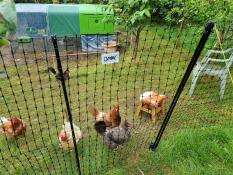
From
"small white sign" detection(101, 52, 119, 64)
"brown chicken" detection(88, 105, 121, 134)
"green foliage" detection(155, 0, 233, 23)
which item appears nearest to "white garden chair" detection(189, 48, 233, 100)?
"green foliage" detection(155, 0, 233, 23)

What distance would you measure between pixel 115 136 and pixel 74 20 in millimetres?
4586

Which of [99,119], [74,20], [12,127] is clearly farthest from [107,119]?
[74,20]

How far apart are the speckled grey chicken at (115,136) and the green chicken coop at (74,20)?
4169 millimetres

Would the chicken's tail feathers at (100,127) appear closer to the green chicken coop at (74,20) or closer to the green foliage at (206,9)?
the green foliage at (206,9)

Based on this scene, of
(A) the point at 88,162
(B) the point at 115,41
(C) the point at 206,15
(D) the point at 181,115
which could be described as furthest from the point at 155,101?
(B) the point at 115,41

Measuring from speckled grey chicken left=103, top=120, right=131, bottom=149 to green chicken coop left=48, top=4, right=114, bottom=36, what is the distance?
13.7 feet

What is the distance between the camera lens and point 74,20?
724 centimetres

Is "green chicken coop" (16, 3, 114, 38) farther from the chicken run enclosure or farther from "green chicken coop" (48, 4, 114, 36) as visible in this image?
the chicken run enclosure

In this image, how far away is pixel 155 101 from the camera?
13.6ft

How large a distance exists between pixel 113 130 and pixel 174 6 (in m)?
3.39

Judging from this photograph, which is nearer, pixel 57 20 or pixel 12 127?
pixel 12 127

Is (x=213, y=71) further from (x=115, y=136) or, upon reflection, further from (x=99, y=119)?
(x=115, y=136)

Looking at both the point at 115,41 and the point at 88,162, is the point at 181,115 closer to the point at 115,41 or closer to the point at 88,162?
the point at 88,162

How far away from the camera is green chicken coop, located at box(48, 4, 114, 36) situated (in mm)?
7125
